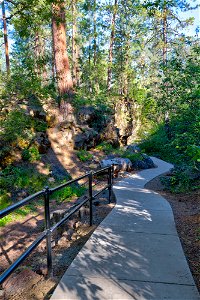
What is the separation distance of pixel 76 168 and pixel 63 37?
6756 mm

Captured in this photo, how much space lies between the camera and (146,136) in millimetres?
23812

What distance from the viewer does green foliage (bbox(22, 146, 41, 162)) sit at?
1025 cm

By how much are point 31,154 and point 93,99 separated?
26.2 ft

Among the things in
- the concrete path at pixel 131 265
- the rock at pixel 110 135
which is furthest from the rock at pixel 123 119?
the concrete path at pixel 131 265

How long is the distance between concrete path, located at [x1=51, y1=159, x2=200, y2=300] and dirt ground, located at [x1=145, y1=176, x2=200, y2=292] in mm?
164

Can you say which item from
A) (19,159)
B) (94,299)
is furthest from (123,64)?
(94,299)

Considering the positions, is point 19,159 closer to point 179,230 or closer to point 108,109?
point 179,230

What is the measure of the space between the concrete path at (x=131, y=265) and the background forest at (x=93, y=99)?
1424 mm

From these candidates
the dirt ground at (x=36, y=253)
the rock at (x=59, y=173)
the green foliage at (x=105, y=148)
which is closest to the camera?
the dirt ground at (x=36, y=253)

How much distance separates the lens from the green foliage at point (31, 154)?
33.6ft

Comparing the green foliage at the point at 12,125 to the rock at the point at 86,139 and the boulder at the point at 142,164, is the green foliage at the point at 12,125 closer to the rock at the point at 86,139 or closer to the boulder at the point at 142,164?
the rock at the point at 86,139

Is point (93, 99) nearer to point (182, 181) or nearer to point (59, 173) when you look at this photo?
point (59, 173)

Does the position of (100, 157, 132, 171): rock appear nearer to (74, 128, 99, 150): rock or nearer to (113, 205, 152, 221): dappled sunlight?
(74, 128, 99, 150): rock

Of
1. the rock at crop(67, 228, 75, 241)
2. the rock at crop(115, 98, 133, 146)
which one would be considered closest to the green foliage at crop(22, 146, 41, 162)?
the rock at crop(67, 228, 75, 241)
